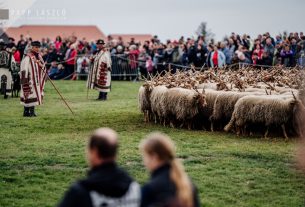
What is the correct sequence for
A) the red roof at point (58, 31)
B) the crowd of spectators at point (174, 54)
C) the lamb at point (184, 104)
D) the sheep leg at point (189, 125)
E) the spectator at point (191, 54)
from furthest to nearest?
the red roof at point (58, 31) < the spectator at point (191, 54) < the crowd of spectators at point (174, 54) < the sheep leg at point (189, 125) < the lamb at point (184, 104)

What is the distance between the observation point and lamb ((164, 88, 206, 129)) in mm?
15336

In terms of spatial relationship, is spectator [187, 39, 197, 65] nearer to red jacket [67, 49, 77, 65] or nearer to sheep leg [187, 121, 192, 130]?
red jacket [67, 49, 77, 65]

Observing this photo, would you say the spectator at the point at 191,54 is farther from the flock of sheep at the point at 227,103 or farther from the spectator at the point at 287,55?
the flock of sheep at the point at 227,103

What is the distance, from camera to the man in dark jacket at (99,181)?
15.6 feet

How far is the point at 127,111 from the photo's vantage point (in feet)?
65.1

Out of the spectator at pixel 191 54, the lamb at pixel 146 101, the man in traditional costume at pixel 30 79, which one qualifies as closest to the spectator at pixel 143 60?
the spectator at pixel 191 54

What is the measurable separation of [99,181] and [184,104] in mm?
10719

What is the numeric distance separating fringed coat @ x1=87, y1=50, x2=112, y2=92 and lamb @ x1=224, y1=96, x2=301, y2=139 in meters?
9.66

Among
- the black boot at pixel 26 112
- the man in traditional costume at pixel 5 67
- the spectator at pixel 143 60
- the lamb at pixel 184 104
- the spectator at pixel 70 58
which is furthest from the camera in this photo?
the spectator at pixel 70 58

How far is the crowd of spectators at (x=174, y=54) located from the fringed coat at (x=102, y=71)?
2.48 m

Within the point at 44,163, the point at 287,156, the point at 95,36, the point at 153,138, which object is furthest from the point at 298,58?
the point at 95,36

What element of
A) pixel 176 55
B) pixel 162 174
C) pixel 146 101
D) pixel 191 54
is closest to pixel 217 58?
pixel 191 54

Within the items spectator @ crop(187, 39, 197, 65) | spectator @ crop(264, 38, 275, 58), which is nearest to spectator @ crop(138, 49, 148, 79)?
spectator @ crop(187, 39, 197, 65)

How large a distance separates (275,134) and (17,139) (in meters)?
5.57
